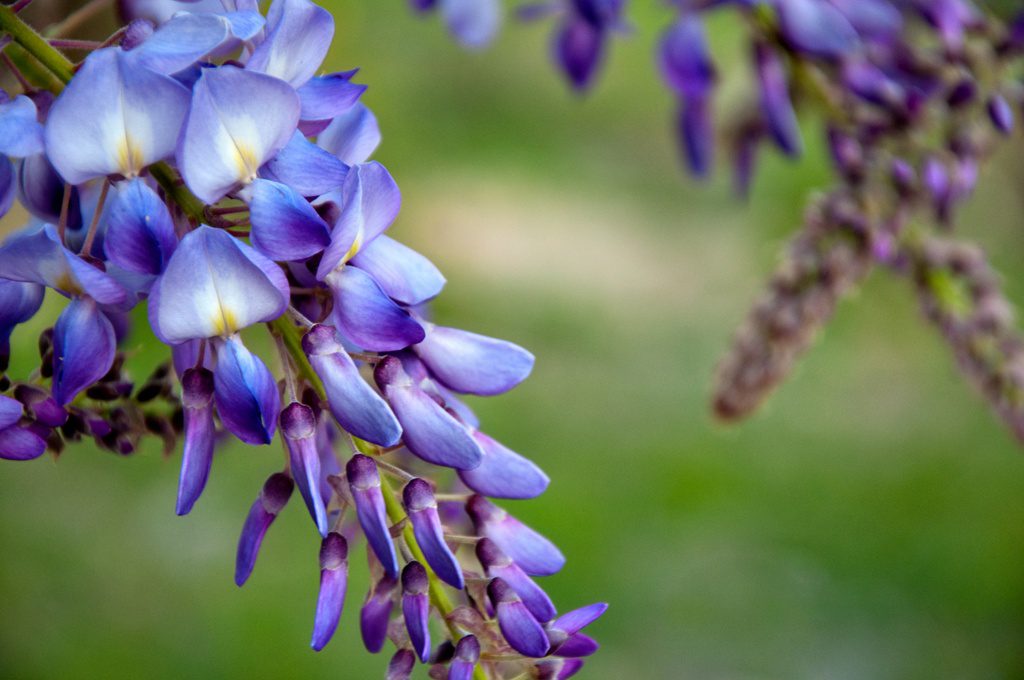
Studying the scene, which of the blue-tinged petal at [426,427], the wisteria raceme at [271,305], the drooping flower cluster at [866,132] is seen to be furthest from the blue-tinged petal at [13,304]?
the drooping flower cluster at [866,132]

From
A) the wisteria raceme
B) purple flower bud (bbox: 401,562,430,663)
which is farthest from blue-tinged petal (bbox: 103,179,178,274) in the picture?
purple flower bud (bbox: 401,562,430,663)

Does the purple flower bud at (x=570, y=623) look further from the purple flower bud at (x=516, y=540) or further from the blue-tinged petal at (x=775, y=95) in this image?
the blue-tinged petal at (x=775, y=95)

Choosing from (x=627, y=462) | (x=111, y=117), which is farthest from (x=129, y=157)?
(x=627, y=462)

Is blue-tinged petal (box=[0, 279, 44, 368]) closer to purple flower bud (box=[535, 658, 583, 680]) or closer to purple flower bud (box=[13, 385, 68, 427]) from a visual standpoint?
purple flower bud (box=[13, 385, 68, 427])

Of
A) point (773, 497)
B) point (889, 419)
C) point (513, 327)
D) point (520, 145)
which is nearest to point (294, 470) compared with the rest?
point (773, 497)

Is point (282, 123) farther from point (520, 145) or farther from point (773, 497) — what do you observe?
point (520, 145)

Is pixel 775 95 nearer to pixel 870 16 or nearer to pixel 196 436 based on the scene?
pixel 870 16
